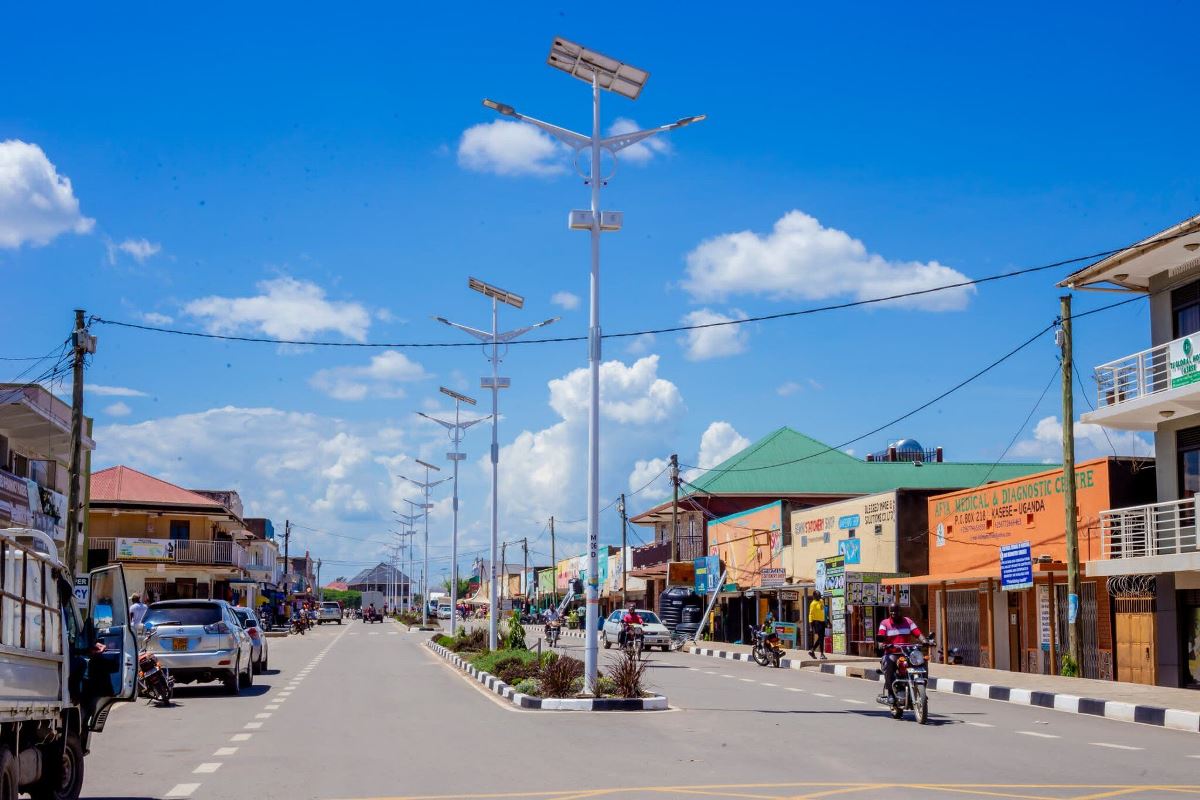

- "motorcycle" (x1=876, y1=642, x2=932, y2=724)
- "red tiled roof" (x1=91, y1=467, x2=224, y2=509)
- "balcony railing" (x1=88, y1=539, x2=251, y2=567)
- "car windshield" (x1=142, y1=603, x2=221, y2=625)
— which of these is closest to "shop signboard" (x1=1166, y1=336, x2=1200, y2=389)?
"motorcycle" (x1=876, y1=642, x2=932, y2=724)

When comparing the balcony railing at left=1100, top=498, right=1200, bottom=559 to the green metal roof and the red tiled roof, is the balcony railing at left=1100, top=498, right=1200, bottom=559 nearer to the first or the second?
the green metal roof

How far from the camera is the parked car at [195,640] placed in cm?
2197

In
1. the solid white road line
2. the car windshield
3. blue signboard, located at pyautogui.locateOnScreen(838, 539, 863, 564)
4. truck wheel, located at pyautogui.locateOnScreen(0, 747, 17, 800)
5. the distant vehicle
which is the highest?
blue signboard, located at pyautogui.locateOnScreen(838, 539, 863, 564)

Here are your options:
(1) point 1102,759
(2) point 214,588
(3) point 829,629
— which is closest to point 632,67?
(1) point 1102,759

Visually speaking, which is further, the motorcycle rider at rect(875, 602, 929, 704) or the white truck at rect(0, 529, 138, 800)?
the motorcycle rider at rect(875, 602, 929, 704)

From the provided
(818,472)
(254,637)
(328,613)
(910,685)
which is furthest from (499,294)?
(328,613)

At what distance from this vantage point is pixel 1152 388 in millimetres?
27109

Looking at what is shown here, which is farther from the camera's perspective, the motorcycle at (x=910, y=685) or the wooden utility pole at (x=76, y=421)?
the wooden utility pole at (x=76, y=421)

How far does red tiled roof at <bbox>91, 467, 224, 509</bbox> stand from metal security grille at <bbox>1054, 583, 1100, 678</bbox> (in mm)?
45162

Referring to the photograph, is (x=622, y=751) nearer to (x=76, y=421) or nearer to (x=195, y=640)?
(x=195, y=640)

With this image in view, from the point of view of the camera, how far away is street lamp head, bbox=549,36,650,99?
20.8m

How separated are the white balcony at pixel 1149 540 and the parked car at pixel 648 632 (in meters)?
17.8

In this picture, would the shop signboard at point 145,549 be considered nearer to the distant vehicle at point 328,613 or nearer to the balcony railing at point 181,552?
the balcony railing at point 181,552

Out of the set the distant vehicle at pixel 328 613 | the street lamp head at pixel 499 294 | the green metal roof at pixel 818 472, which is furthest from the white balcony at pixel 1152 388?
the distant vehicle at pixel 328 613
